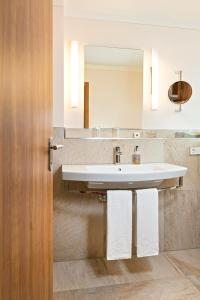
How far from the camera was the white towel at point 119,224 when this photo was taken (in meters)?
1.83

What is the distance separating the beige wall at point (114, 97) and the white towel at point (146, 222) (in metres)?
0.70

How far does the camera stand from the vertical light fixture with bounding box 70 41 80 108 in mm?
2139

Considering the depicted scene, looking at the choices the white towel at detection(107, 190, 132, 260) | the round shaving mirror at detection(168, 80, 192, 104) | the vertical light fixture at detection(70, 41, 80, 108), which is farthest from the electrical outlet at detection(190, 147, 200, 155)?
the vertical light fixture at detection(70, 41, 80, 108)

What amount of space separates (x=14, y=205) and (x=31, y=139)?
240mm

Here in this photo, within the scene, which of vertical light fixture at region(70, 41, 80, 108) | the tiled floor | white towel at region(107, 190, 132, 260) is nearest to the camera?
the tiled floor

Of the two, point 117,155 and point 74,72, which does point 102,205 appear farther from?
point 74,72

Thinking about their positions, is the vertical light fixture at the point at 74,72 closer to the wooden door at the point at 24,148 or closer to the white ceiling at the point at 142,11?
the white ceiling at the point at 142,11

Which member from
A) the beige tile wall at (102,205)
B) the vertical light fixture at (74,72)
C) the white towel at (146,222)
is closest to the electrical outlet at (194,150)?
the beige tile wall at (102,205)

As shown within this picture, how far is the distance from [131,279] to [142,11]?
2.15 m

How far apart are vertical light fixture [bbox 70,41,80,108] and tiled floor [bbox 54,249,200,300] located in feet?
4.40

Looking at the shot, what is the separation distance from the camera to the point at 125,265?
6.81ft

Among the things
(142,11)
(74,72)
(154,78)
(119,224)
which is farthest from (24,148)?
(142,11)

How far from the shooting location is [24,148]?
0.80m

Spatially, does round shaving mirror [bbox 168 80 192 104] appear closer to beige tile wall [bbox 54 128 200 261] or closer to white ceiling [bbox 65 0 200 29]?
beige tile wall [bbox 54 128 200 261]
